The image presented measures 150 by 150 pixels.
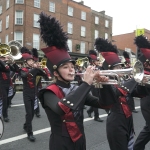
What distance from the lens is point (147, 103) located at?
4480 mm

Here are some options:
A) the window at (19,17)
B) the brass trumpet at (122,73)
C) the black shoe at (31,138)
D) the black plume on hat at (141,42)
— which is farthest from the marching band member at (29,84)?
the window at (19,17)

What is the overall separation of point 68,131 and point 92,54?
22.7 ft

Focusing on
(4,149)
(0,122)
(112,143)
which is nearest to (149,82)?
(112,143)

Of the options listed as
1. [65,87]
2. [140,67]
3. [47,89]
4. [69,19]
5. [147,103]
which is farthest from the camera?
[69,19]

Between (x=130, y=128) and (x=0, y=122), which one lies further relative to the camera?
(x=0, y=122)

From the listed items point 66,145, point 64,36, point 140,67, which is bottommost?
point 66,145

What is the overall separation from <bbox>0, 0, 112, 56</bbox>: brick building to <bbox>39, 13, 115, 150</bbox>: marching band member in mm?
20668

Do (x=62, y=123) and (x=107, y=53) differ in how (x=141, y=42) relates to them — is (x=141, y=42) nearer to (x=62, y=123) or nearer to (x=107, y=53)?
(x=107, y=53)

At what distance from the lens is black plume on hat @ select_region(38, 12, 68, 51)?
271cm

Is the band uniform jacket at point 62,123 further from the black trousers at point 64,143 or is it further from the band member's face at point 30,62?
the band member's face at point 30,62

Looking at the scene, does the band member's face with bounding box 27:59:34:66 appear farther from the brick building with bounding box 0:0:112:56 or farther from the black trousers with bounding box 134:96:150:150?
the brick building with bounding box 0:0:112:56

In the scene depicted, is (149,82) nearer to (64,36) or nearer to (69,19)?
(64,36)

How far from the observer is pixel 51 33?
2717mm

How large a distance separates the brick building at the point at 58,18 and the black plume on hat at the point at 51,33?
810 inches
